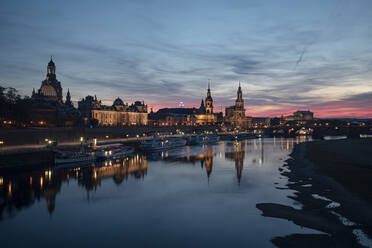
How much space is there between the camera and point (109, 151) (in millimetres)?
62219

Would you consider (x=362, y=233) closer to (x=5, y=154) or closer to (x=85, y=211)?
(x=85, y=211)

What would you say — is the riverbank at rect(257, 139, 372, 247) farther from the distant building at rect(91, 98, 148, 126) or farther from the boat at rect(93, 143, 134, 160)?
the distant building at rect(91, 98, 148, 126)

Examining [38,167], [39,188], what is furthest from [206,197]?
[38,167]

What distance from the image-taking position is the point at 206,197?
99.6ft

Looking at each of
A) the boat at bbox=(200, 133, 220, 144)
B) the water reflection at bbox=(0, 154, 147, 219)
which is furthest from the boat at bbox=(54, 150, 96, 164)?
the boat at bbox=(200, 133, 220, 144)

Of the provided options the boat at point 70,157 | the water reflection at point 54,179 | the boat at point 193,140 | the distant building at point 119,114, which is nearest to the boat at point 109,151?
the boat at point 70,157

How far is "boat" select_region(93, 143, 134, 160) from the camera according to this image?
58.5 meters

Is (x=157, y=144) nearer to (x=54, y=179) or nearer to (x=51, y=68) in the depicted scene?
(x=54, y=179)

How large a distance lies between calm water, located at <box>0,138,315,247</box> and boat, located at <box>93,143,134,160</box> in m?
12.5

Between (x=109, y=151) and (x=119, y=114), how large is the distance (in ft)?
318

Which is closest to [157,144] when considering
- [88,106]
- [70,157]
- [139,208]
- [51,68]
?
[70,157]

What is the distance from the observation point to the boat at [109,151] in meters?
58.5

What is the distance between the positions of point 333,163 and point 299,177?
1323 cm

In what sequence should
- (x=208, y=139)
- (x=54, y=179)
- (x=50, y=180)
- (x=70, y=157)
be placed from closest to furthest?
→ (x=50, y=180)
(x=54, y=179)
(x=70, y=157)
(x=208, y=139)
